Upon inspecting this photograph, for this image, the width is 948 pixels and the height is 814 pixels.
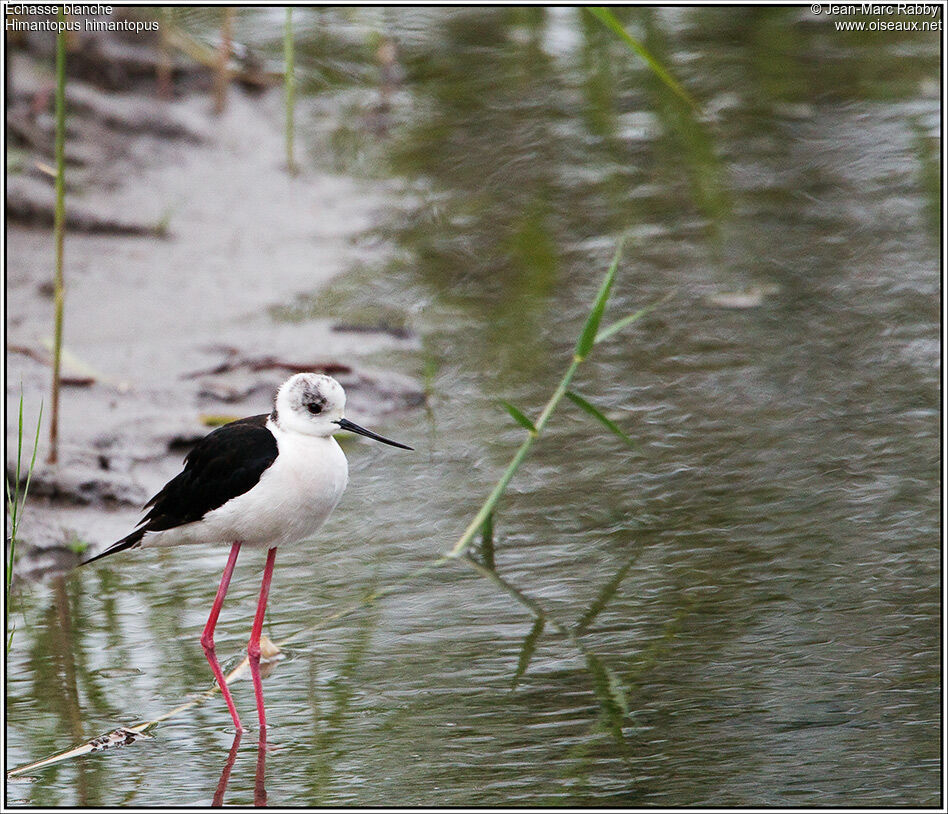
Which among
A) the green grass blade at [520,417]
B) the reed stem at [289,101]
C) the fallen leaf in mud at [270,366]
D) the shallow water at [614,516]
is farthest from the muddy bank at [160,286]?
the green grass blade at [520,417]

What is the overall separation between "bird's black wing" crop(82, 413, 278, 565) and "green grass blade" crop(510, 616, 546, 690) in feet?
2.94

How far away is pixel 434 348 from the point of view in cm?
639

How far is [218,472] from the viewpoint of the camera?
3.92 metres

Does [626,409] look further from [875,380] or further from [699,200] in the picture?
[699,200]

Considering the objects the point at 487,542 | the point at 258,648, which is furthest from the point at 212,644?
the point at 487,542

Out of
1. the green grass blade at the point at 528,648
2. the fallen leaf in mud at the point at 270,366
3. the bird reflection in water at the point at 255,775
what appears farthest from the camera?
the fallen leaf in mud at the point at 270,366

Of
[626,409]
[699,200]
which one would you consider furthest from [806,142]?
[626,409]

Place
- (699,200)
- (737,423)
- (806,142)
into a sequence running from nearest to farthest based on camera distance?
(737,423) < (699,200) < (806,142)

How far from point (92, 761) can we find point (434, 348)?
3087 millimetres

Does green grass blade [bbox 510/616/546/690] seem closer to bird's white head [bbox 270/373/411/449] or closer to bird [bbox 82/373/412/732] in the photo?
bird [bbox 82/373/412/732]

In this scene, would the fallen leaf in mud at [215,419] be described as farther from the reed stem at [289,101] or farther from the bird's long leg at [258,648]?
the reed stem at [289,101]

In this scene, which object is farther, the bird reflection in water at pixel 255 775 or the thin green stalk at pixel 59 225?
the thin green stalk at pixel 59 225

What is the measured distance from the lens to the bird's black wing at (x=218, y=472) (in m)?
3.87

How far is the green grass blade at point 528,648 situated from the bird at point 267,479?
686 mm
